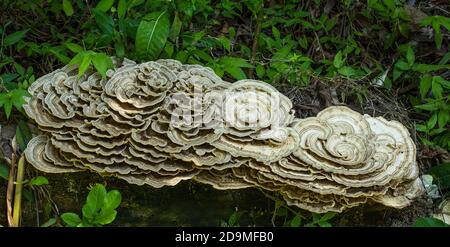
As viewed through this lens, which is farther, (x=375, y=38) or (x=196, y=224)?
(x=375, y=38)

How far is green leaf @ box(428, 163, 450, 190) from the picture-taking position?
425cm

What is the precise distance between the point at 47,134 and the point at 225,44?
187 cm

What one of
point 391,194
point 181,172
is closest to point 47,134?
point 181,172

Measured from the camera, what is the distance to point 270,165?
359 cm

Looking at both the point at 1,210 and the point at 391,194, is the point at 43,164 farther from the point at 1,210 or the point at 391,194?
the point at 391,194

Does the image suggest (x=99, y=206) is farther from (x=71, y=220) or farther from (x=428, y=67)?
(x=428, y=67)

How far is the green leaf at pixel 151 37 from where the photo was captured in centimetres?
423

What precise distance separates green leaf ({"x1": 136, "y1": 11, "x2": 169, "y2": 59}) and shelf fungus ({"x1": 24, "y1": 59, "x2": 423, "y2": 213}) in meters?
0.38

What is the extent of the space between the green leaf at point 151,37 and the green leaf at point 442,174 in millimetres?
2330

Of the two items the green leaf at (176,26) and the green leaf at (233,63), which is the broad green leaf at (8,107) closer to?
the green leaf at (176,26)

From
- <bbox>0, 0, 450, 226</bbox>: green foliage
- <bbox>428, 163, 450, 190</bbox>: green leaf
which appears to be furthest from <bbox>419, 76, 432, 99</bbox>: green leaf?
<bbox>428, 163, 450, 190</bbox>: green leaf

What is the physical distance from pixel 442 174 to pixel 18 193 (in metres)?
3.15

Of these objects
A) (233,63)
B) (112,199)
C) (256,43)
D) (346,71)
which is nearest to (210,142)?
(112,199)

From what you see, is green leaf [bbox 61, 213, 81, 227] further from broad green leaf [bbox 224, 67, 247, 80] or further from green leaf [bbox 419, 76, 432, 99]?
green leaf [bbox 419, 76, 432, 99]
